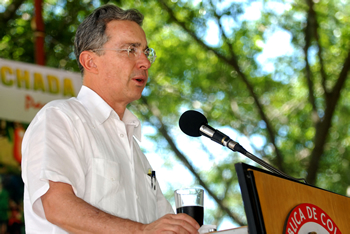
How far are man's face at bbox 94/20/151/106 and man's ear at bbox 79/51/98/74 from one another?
0.03 metres

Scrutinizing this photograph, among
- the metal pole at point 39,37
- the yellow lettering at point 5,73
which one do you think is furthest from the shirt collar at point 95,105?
the metal pole at point 39,37

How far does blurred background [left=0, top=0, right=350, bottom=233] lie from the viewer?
24.3ft

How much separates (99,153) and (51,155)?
31 cm

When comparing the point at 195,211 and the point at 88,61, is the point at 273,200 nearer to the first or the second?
the point at 195,211

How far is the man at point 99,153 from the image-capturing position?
1.68 metres

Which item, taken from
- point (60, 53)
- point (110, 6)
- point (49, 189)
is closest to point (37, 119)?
point (49, 189)

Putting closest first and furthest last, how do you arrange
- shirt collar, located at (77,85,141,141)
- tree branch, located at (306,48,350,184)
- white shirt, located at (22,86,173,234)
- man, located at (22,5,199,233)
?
man, located at (22,5,199,233) < white shirt, located at (22,86,173,234) < shirt collar, located at (77,85,141,141) < tree branch, located at (306,48,350,184)

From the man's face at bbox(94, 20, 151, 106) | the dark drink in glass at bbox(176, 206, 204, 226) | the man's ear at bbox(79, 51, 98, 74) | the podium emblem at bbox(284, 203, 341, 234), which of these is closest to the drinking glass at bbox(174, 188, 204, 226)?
the dark drink in glass at bbox(176, 206, 204, 226)

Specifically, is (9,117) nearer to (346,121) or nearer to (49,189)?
(49,189)

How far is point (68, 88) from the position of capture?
450 cm

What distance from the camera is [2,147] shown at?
4.22 m

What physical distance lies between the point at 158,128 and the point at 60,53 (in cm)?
274

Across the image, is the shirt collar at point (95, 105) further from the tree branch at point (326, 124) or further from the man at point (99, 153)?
the tree branch at point (326, 124)

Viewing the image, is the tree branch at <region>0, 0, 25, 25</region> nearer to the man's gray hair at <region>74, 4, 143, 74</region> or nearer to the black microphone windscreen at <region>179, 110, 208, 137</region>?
the man's gray hair at <region>74, 4, 143, 74</region>
